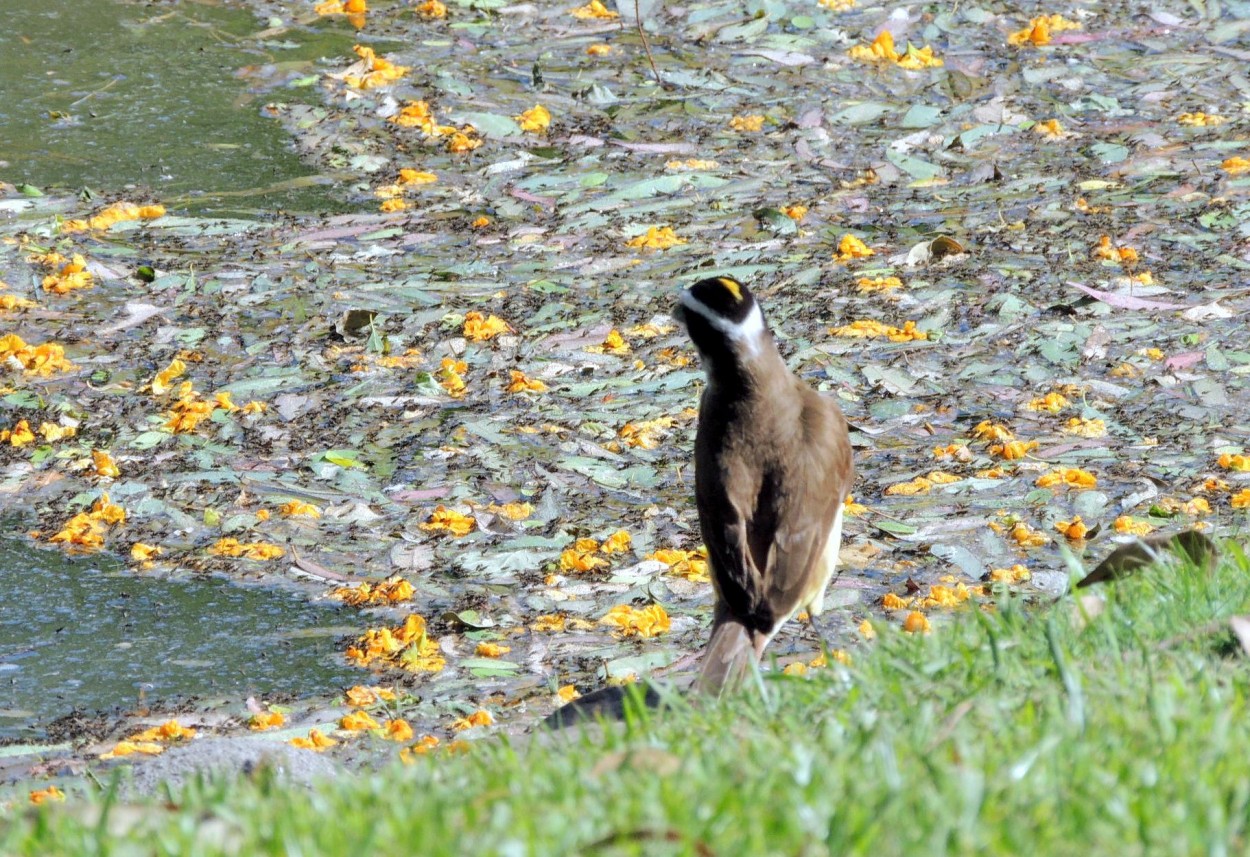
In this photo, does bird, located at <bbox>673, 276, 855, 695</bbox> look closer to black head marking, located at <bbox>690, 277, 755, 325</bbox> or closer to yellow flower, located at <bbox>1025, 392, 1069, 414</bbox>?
black head marking, located at <bbox>690, 277, 755, 325</bbox>

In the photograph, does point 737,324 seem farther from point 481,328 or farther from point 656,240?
point 656,240

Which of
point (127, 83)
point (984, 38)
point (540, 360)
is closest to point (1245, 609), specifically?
point (540, 360)

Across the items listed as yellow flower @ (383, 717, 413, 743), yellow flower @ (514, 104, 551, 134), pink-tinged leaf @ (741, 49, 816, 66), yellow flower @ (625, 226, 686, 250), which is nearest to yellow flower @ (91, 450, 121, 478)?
yellow flower @ (383, 717, 413, 743)

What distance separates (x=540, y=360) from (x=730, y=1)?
5339 mm

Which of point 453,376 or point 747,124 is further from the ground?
point 747,124

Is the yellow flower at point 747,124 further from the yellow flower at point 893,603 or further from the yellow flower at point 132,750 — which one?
the yellow flower at point 132,750

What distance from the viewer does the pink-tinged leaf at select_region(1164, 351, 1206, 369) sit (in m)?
A: 7.96

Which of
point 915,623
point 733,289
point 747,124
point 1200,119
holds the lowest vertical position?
point 915,623

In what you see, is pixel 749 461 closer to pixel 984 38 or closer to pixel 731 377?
pixel 731 377

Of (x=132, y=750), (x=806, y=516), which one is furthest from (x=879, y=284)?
(x=132, y=750)

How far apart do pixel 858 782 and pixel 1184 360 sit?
18.0 feet

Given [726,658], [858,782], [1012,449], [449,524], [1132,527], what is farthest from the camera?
[1012,449]

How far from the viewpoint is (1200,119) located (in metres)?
10.8

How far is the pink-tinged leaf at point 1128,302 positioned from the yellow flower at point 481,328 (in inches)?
125
